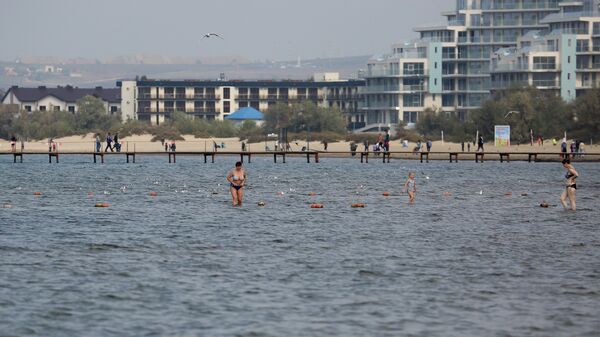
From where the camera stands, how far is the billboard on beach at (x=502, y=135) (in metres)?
153

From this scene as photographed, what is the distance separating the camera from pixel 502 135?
154 meters

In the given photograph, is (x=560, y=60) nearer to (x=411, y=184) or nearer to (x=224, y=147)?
Result: (x=224, y=147)

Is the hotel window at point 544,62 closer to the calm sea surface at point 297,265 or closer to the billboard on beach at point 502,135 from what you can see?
the billboard on beach at point 502,135

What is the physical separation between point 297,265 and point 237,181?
2174 cm

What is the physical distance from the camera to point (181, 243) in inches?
1976

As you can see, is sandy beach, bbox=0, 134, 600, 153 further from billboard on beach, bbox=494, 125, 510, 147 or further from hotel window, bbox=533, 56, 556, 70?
hotel window, bbox=533, 56, 556, 70

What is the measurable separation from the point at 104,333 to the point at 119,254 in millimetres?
14487

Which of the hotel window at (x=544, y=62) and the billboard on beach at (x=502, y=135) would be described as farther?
the hotel window at (x=544, y=62)

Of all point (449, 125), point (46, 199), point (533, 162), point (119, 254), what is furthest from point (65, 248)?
point (449, 125)

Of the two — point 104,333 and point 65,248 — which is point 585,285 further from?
point 65,248

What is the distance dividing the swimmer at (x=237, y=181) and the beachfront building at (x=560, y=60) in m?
125

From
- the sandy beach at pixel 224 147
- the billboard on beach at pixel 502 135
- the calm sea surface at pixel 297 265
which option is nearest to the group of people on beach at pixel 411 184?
the calm sea surface at pixel 297 265

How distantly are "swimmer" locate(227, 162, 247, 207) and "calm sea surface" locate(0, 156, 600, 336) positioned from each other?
665 mm

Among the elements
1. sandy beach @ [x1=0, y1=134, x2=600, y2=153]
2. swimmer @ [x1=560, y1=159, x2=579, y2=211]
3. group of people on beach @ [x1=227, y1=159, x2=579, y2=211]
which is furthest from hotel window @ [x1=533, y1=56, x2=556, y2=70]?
swimmer @ [x1=560, y1=159, x2=579, y2=211]
